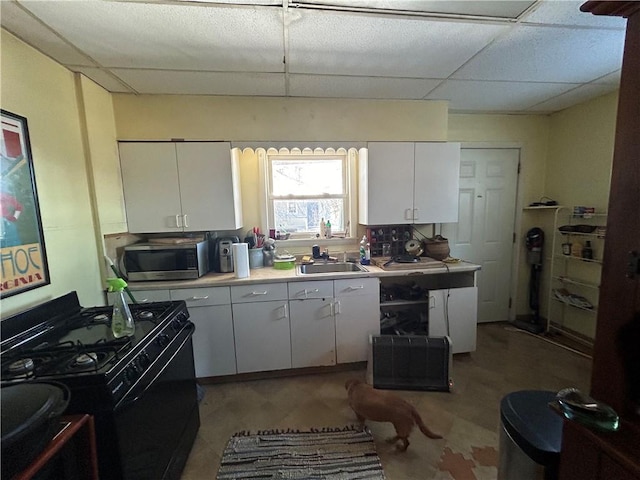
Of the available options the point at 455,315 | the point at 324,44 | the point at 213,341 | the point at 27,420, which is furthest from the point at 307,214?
the point at 27,420

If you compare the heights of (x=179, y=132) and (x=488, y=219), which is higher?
(x=179, y=132)

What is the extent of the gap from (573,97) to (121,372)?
13.3ft

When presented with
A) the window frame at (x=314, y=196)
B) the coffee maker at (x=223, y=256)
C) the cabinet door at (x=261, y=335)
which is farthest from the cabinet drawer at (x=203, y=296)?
the window frame at (x=314, y=196)

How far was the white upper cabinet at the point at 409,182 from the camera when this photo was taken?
265 centimetres

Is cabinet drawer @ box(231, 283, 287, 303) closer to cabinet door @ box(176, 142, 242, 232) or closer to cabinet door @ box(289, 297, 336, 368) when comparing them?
cabinet door @ box(289, 297, 336, 368)

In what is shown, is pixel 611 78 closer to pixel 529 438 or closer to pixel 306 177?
pixel 306 177

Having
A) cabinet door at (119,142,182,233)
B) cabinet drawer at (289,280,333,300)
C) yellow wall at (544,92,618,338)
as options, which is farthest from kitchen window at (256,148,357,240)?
yellow wall at (544,92,618,338)

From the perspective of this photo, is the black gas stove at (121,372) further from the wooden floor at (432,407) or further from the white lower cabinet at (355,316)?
the white lower cabinet at (355,316)

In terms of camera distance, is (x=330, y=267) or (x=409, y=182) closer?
(x=409, y=182)

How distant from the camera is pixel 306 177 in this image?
9.79ft

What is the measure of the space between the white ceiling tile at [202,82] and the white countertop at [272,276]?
5.11ft

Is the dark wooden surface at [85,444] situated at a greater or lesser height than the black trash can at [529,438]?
greater

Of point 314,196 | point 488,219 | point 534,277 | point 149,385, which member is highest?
point 314,196

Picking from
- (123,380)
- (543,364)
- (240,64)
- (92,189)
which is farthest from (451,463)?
(92,189)
